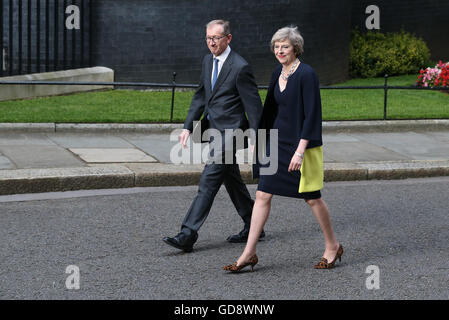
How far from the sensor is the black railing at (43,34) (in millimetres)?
14914

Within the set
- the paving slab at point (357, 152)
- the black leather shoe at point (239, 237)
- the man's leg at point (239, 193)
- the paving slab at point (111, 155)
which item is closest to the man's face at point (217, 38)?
the man's leg at point (239, 193)

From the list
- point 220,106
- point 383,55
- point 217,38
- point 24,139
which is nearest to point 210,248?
point 220,106

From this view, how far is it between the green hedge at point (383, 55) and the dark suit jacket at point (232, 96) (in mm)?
14318

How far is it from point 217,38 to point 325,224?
162cm

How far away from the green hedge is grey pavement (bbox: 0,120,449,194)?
777cm

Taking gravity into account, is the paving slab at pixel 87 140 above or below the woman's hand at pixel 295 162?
below

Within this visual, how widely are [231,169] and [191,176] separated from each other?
7.92 ft

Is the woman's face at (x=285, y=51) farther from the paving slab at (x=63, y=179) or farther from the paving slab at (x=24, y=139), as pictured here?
the paving slab at (x=24, y=139)

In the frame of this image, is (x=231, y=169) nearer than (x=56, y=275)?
No

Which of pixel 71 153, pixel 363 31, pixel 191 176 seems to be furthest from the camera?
pixel 363 31

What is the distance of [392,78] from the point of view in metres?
20.2
